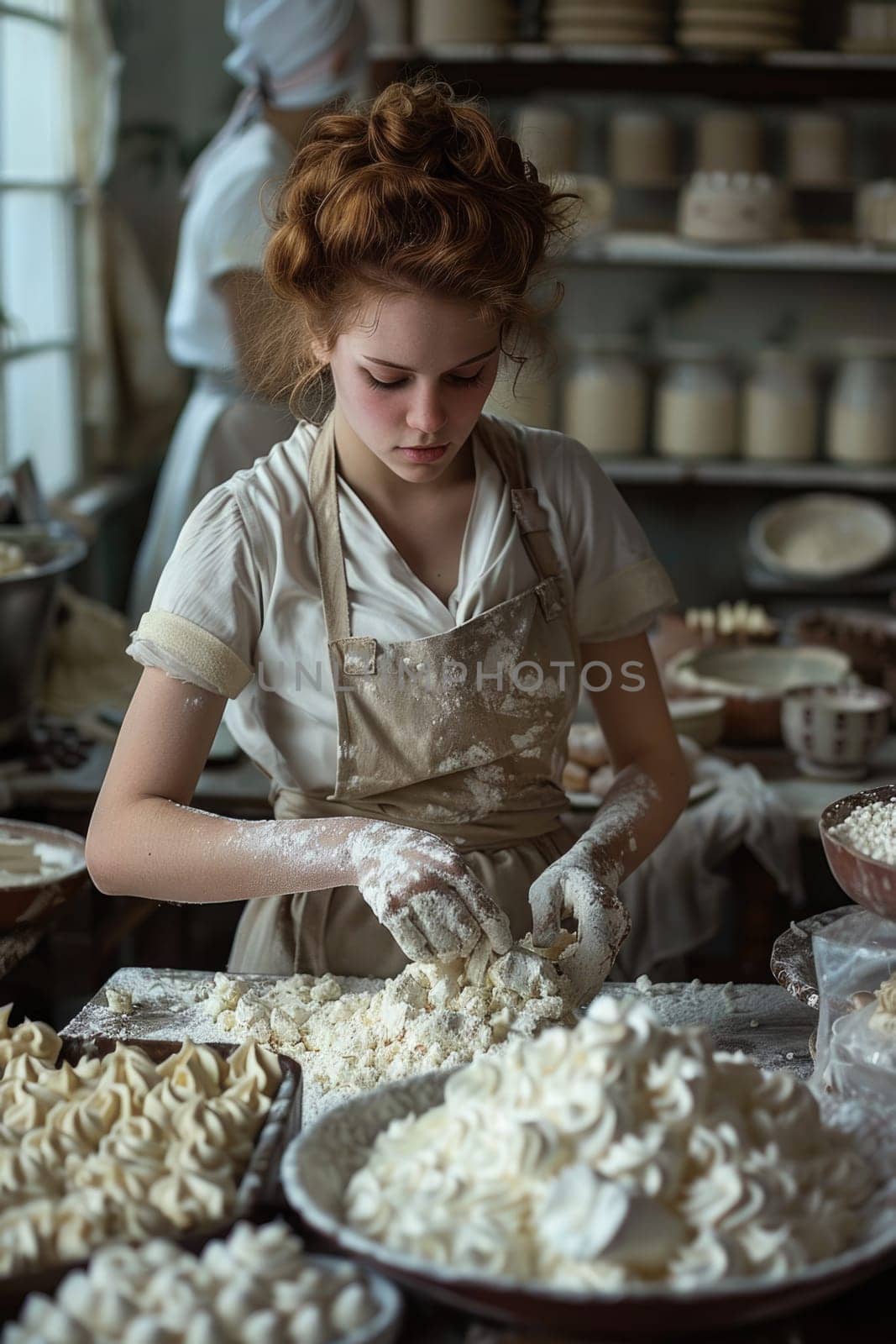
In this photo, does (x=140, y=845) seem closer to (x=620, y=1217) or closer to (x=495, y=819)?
(x=495, y=819)

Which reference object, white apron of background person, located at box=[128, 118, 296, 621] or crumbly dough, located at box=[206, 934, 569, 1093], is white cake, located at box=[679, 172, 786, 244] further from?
crumbly dough, located at box=[206, 934, 569, 1093]

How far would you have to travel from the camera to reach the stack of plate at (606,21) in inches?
168

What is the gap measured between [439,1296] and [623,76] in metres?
4.41

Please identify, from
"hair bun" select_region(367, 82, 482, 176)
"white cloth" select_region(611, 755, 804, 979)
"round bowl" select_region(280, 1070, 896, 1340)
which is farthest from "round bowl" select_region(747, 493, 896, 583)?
"round bowl" select_region(280, 1070, 896, 1340)

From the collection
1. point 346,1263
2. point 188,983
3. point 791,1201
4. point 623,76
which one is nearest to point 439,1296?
point 346,1263

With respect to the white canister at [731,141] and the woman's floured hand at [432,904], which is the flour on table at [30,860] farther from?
the white canister at [731,141]

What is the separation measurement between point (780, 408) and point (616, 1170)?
12.7ft

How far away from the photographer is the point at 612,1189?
→ 3.15ft

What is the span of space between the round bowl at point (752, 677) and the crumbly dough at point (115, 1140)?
1874 mm

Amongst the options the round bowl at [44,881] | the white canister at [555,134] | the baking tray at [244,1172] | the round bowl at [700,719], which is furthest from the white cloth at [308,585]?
the white canister at [555,134]

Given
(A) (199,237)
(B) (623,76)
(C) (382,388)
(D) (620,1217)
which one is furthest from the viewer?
(B) (623,76)

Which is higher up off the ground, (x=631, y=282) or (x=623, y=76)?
(x=623, y=76)

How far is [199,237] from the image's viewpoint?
12.2 feet

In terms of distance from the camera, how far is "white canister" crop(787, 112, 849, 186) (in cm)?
447
